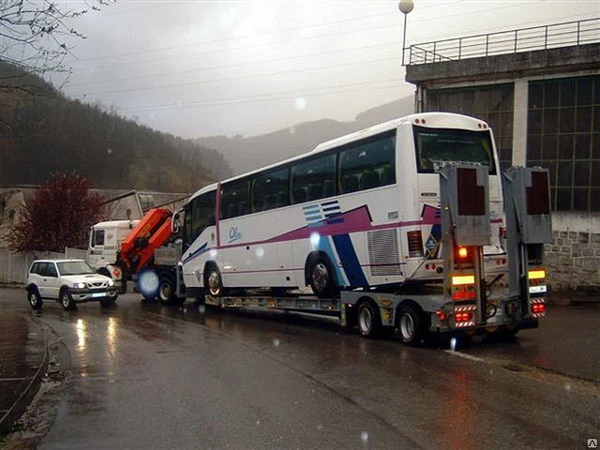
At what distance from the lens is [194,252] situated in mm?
21062

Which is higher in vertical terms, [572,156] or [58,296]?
[572,156]

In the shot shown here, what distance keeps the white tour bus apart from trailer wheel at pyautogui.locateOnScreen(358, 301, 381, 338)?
0.45 metres

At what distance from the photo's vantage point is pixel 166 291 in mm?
22922

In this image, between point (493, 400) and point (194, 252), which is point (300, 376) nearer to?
point (493, 400)

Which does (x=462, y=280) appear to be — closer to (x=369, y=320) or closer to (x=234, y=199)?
(x=369, y=320)

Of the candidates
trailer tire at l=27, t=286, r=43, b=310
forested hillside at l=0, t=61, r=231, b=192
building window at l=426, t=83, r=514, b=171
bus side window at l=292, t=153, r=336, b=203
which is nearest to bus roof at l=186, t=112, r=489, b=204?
bus side window at l=292, t=153, r=336, b=203

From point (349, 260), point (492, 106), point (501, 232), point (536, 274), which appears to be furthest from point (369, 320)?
point (492, 106)

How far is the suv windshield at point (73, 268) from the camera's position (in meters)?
22.1

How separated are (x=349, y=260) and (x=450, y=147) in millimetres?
3180

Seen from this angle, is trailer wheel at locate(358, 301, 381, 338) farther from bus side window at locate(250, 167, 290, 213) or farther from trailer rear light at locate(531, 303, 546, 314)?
bus side window at locate(250, 167, 290, 213)

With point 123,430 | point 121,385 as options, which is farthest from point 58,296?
point 123,430

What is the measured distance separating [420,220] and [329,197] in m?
2.95

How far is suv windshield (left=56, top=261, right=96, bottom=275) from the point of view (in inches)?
871

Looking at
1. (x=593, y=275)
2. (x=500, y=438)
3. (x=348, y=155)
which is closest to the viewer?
(x=500, y=438)
